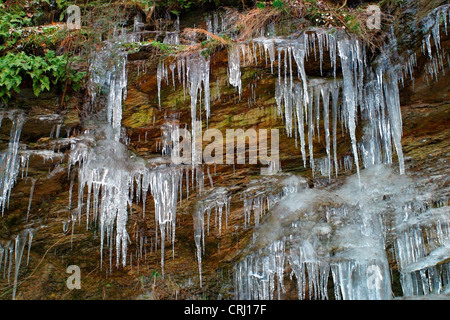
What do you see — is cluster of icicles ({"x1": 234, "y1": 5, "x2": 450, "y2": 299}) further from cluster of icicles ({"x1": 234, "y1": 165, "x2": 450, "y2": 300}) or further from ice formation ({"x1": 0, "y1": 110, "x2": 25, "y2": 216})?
ice formation ({"x1": 0, "y1": 110, "x2": 25, "y2": 216})

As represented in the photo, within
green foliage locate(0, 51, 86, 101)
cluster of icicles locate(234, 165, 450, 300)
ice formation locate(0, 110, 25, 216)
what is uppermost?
green foliage locate(0, 51, 86, 101)

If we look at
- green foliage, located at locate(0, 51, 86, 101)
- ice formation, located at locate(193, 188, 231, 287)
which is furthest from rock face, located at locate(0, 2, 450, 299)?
green foliage, located at locate(0, 51, 86, 101)

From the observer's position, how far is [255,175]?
7164 mm

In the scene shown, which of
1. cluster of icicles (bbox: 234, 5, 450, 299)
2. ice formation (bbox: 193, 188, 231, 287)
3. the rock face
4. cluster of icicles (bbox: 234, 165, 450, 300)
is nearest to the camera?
cluster of icicles (bbox: 234, 5, 450, 299)

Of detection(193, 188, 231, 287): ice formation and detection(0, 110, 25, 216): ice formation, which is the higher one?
detection(0, 110, 25, 216): ice formation

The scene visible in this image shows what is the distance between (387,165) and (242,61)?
9.59ft

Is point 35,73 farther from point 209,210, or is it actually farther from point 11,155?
point 209,210

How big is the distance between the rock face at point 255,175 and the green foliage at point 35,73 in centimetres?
32

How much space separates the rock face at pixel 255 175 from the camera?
614 cm

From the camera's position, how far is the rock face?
242 inches

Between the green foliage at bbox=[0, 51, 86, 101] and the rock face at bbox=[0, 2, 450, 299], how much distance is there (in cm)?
32

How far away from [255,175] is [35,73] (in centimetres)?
391

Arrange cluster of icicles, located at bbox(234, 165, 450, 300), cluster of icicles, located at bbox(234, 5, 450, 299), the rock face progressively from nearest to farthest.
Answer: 1. cluster of icicles, located at bbox(234, 5, 450, 299)
2. the rock face
3. cluster of icicles, located at bbox(234, 165, 450, 300)

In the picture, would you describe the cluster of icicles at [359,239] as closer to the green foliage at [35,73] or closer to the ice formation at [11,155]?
the green foliage at [35,73]
